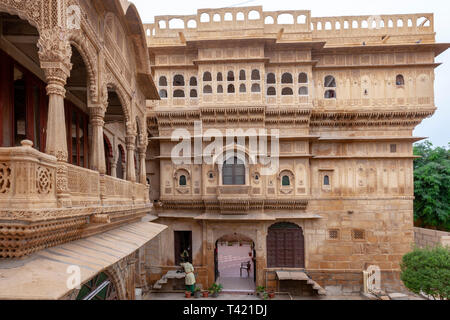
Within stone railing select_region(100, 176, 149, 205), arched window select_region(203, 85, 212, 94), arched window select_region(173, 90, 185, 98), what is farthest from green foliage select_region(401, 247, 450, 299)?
arched window select_region(173, 90, 185, 98)

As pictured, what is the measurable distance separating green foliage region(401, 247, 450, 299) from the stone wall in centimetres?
236

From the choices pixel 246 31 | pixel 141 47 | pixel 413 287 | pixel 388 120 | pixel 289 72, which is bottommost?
pixel 413 287

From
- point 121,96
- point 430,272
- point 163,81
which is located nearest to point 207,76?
point 163,81

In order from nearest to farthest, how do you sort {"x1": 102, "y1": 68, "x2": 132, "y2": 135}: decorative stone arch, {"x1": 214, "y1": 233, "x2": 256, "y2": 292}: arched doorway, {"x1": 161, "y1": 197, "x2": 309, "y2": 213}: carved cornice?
{"x1": 102, "y1": 68, "x2": 132, "y2": 135}: decorative stone arch, {"x1": 161, "y1": 197, "x2": 309, "y2": 213}: carved cornice, {"x1": 214, "y1": 233, "x2": 256, "y2": 292}: arched doorway

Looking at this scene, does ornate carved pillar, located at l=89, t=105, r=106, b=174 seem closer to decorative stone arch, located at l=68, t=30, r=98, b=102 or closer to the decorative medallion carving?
decorative stone arch, located at l=68, t=30, r=98, b=102

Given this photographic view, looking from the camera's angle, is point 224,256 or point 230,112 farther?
point 224,256

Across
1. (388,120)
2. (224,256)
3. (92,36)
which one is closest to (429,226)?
(388,120)

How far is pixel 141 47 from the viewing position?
851 cm

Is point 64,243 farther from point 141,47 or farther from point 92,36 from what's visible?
point 141,47

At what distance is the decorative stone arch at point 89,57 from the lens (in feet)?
16.4

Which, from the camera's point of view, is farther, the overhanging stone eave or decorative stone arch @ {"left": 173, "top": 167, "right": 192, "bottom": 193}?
decorative stone arch @ {"left": 173, "top": 167, "right": 192, "bottom": 193}

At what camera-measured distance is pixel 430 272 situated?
10.9 metres

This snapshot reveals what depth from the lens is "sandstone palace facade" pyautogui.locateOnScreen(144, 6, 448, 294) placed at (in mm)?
14156
